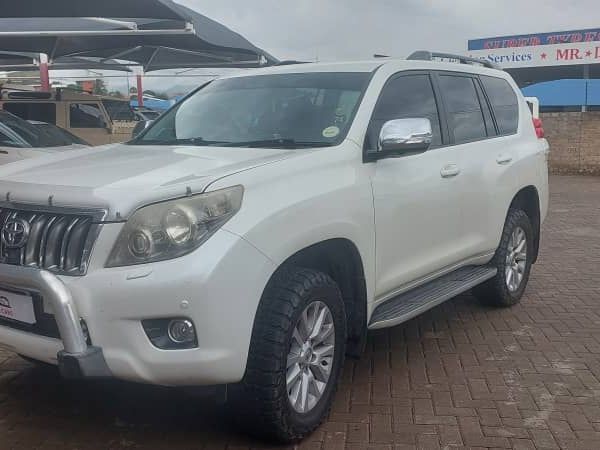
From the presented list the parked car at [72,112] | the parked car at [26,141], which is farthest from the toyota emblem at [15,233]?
the parked car at [72,112]

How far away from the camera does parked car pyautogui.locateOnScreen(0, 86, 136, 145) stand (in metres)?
13.7

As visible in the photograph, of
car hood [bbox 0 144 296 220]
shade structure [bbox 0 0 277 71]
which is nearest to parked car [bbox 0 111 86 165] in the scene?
shade structure [bbox 0 0 277 71]

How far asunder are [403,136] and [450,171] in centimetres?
89

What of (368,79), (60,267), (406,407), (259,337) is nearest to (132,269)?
(60,267)

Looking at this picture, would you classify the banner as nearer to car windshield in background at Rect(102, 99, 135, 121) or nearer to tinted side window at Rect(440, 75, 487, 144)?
car windshield in background at Rect(102, 99, 135, 121)

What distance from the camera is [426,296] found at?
4371mm

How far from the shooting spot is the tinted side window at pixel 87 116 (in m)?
14.0

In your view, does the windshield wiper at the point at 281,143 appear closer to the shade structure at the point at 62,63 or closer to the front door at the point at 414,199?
the front door at the point at 414,199

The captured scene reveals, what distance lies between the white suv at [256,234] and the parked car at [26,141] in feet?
18.5

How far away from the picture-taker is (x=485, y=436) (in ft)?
11.4

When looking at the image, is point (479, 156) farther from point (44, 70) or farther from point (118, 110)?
point (44, 70)

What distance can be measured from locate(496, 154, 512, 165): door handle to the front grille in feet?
10.9

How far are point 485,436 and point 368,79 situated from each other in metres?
2.11

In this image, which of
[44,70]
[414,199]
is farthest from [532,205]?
[44,70]
